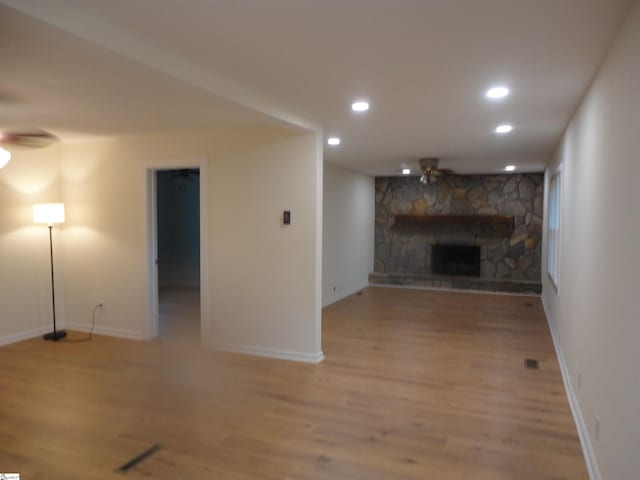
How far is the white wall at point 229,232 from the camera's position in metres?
4.37

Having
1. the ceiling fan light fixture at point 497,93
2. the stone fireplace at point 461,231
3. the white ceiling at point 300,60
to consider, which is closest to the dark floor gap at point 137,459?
the white ceiling at point 300,60

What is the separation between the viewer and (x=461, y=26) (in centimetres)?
206

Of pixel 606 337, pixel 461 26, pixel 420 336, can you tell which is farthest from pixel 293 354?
pixel 461 26

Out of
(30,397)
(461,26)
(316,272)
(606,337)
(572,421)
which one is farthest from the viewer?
(316,272)

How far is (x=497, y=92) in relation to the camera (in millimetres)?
3133

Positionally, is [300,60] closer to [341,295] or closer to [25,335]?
[25,335]

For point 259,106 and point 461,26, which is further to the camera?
point 259,106

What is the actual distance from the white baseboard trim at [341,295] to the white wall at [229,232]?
261cm

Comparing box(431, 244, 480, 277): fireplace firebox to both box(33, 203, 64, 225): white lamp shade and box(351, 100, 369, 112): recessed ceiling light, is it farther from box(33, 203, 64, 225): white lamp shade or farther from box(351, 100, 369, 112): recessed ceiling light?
box(33, 203, 64, 225): white lamp shade

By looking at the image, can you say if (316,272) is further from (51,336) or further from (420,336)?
(51,336)

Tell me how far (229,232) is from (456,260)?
579cm

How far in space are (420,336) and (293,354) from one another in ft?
5.73

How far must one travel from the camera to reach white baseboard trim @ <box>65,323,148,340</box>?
518cm

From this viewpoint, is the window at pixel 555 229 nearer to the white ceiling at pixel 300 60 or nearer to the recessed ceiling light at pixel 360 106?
the white ceiling at pixel 300 60
